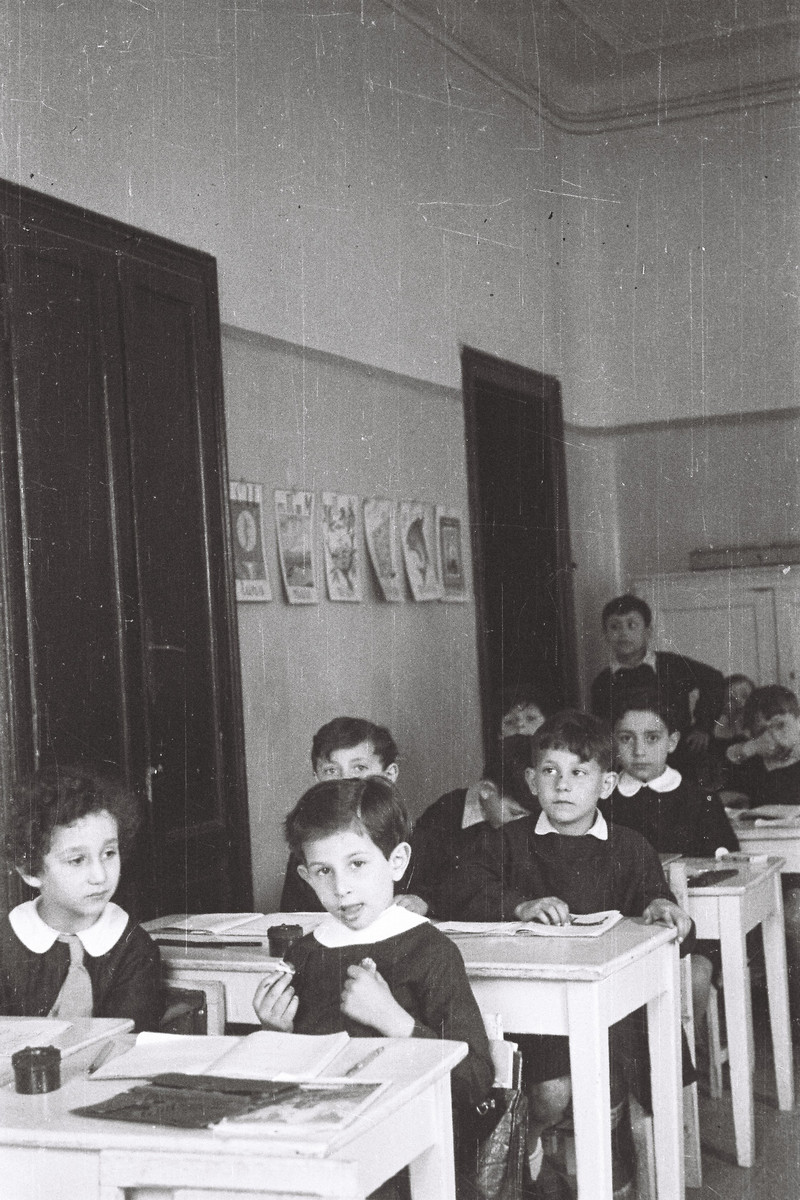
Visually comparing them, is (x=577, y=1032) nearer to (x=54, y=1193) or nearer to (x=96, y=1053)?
(x=96, y=1053)

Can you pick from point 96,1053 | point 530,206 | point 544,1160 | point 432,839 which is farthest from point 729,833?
point 530,206

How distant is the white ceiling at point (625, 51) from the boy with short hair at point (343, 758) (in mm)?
2844

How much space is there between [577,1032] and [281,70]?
3297 millimetres

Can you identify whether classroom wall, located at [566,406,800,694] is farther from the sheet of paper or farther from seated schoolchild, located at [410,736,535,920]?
the sheet of paper

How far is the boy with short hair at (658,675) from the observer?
17.5 feet

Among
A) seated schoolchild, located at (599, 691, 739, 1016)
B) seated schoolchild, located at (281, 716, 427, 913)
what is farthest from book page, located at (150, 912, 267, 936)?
seated schoolchild, located at (599, 691, 739, 1016)

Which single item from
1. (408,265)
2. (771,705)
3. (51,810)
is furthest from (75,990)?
(408,265)

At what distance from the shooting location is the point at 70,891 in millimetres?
2375

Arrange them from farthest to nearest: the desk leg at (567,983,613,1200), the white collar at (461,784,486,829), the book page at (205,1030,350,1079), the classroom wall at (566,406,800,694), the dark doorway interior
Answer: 1. the classroom wall at (566,406,800,694)
2. the dark doorway interior
3. the white collar at (461,784,486,829)
4. the desk leg at (567,983,613,1200)
5. the book page at (205,1030,350,1079)

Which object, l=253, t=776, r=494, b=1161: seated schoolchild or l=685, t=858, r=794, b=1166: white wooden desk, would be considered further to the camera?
l=685, t=858, r=794, b=1166: white wooden desk

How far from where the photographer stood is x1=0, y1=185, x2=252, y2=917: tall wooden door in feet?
10.8

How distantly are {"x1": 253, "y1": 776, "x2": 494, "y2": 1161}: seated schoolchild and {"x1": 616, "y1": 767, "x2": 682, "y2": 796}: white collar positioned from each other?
5.40ft

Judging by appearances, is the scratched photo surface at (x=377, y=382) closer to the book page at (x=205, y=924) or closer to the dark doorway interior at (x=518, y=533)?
the dark doorway interior at (x=518, y=533)

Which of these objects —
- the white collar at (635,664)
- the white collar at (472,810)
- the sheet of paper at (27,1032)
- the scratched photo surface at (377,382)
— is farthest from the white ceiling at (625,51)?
the sheet of paper at (27,1032)
